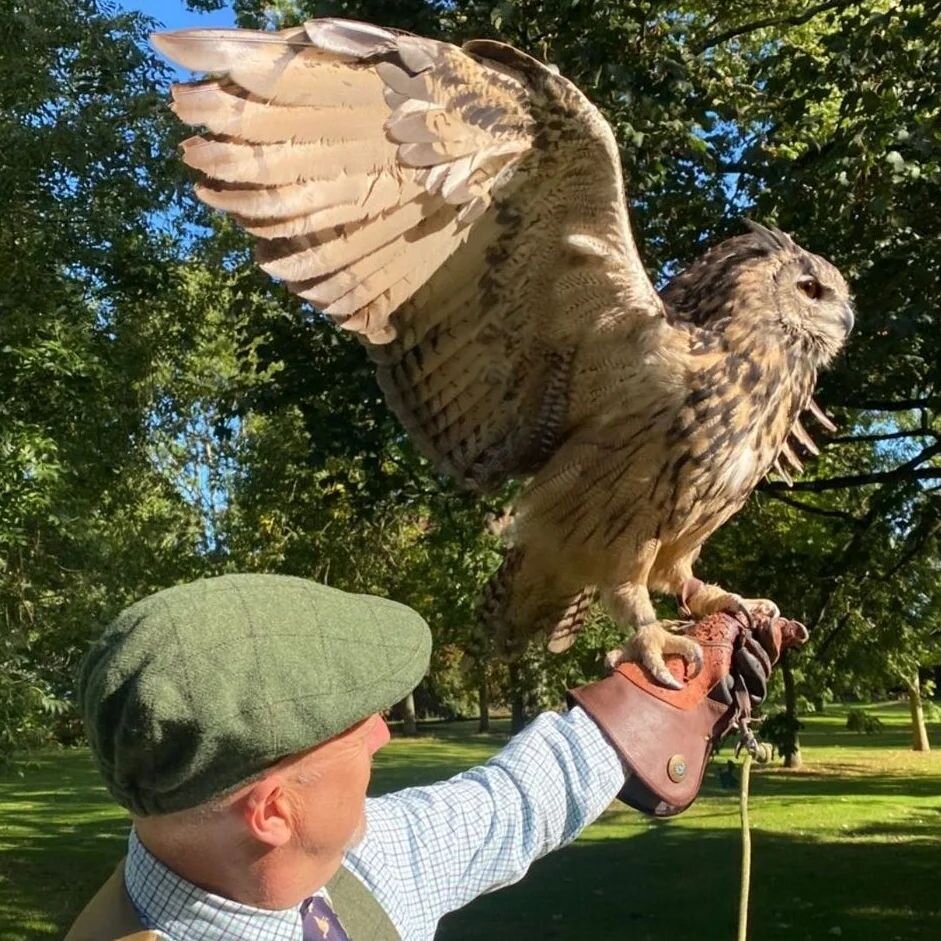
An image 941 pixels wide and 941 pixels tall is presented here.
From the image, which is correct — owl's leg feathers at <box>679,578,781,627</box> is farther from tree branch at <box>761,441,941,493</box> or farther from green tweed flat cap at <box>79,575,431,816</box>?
tree branch at <box>761,441,941,493</box>

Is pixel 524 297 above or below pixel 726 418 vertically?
above

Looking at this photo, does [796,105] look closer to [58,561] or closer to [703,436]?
[703,436]

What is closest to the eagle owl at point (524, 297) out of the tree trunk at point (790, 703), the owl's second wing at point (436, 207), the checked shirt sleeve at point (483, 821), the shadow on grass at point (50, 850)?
the owl's second wing at point (436, 207)

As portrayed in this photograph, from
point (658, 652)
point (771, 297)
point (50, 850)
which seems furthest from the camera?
point (50, 850)

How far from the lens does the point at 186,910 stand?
53.8 inches

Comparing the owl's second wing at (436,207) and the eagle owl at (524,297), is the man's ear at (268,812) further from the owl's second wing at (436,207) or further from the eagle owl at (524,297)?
the owl's second wing at (436,207)

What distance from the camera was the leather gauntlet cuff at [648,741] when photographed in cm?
204

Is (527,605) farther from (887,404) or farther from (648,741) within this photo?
(887,404)

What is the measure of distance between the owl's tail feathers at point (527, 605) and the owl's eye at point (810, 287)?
1.10 metres

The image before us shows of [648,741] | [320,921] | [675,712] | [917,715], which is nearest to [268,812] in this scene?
[320,921]

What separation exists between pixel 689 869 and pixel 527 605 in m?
7.81

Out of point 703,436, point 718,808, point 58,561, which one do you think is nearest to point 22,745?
point 58,561

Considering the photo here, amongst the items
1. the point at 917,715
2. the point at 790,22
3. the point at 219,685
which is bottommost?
the point at 917,715

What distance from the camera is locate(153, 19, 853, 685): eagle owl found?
8.13 feet
